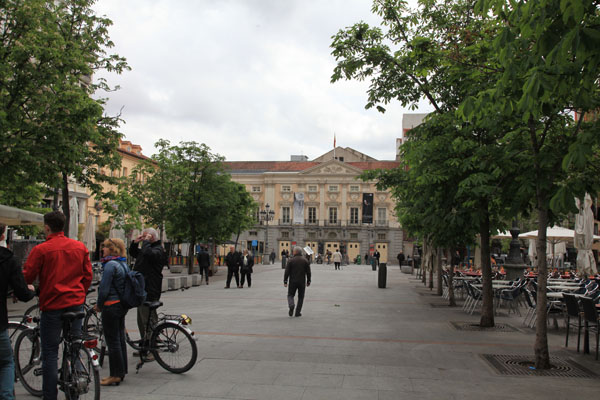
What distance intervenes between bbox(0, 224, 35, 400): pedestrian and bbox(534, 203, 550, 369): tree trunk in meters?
6.80

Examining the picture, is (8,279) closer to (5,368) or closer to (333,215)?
(5,368)

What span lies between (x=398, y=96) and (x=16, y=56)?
9.96 m

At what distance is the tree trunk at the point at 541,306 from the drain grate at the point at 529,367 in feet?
0.55

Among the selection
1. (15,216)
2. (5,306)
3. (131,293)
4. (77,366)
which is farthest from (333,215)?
(5,306)

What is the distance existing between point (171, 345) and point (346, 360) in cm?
271

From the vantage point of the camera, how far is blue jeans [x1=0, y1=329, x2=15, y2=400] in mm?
4738

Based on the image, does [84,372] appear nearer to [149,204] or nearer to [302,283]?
[302,283]

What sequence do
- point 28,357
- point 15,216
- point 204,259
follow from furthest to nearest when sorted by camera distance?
point 204,259, point 15,216, point 28,357

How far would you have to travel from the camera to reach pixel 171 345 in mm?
7109

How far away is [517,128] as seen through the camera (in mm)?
9461

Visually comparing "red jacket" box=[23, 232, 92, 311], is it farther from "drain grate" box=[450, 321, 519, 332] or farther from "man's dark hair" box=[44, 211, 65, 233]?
"drain grate" box=[450, 321, 519, 332]

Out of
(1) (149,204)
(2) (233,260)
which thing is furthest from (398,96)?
(1) (149,204)

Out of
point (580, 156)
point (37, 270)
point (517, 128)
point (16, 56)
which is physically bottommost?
point (37, 270)

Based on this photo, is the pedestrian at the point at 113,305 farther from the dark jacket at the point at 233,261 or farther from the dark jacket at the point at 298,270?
the dark jacket at the point at 233,261
